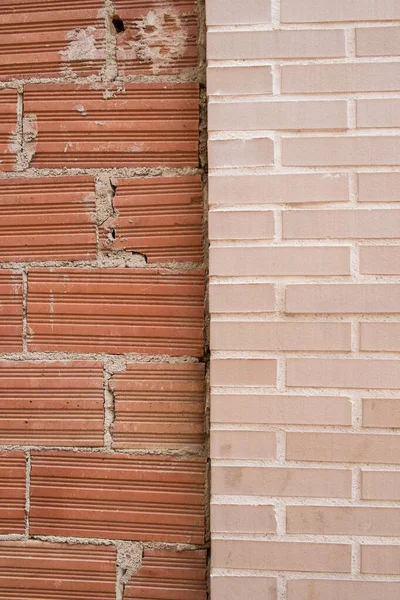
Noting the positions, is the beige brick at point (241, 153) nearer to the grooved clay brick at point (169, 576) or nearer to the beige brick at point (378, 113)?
the beige brick at point (378, 113)

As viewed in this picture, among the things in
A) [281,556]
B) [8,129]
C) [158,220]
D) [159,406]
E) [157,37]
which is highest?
[157,37]

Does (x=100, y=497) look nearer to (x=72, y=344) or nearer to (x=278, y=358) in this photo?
(x=72, y=344)

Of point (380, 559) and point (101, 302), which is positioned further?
point (101, 302)

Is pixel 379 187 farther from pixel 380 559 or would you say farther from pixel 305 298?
pixel 380 559

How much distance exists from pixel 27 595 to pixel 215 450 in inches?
26.5

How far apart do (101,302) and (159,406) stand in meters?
0.32

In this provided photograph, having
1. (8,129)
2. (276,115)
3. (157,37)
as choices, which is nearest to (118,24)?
(157,37)

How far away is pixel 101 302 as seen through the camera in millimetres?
1552

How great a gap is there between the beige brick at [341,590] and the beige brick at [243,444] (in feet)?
1.00

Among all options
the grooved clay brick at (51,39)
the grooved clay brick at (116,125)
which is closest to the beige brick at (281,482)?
the grooved clay brick at (116,125)

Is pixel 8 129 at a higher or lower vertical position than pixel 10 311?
higher

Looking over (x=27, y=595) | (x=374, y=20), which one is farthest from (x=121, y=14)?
(x=27, y=595)

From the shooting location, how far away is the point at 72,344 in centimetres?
155

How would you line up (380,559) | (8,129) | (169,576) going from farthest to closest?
(8,129), (169,576), (380,559)
